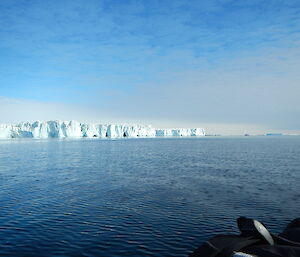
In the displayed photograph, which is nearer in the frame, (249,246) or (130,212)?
(249,246)

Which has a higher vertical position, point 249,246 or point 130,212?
point 249,246

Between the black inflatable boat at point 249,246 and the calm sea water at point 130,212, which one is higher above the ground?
the black inflatable boat at point 249,246

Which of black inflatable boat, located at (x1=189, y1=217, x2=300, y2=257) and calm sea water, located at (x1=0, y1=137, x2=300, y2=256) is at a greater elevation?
black inflatable boat, located at (x1=189, y1=217, x2=300, y2=257)

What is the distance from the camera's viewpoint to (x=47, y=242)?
12.5 m

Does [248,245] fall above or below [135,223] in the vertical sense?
above

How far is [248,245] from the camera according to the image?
592 centimetres

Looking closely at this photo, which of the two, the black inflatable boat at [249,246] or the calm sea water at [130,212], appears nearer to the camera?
the black inflatable boat at [249,246]

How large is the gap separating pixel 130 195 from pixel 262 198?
10558 mm

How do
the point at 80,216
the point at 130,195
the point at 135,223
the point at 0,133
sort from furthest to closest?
the point at 0,133 < the point at 130,195 < the point at 80,216 < the point at 135,223

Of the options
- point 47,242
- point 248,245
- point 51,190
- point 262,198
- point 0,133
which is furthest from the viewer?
point 0,133

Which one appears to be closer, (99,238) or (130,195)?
(99,238)

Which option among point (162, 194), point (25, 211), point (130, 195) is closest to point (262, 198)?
point (162, 194)

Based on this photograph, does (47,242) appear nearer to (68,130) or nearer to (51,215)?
(51,215)

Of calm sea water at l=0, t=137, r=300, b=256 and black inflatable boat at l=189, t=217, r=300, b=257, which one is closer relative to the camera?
black inflatable boat at l=189, t=217, r=300, b=257
